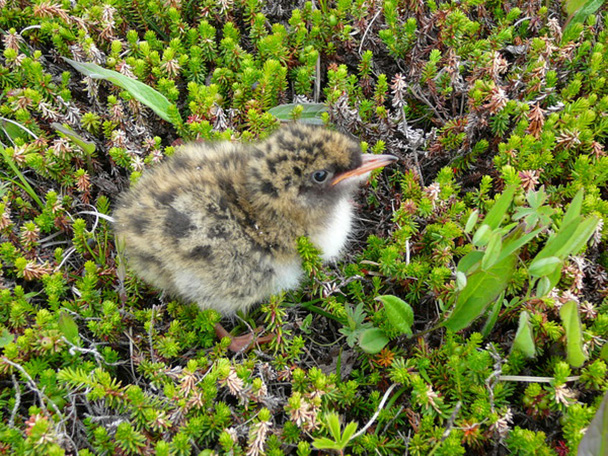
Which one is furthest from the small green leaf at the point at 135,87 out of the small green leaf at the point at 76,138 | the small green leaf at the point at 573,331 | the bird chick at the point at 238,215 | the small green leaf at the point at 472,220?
the small green leaf at the point at 573,331

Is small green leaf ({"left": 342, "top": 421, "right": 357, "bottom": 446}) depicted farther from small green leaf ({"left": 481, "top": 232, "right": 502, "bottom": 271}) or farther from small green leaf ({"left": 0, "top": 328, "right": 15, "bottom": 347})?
small green leaf ({"left": 0, "top": 328, "right": 15, "bottom": 347})

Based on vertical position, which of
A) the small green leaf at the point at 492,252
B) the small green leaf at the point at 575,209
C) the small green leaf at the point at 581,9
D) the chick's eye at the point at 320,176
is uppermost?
the small green leaf at the point at 581,9

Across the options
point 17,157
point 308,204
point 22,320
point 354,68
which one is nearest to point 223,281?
point 308,204

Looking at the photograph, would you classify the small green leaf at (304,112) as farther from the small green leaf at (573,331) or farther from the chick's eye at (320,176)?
the small green leaf at (573,331)

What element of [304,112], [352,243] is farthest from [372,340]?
[304,112]

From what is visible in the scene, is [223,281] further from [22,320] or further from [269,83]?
[269,83]
